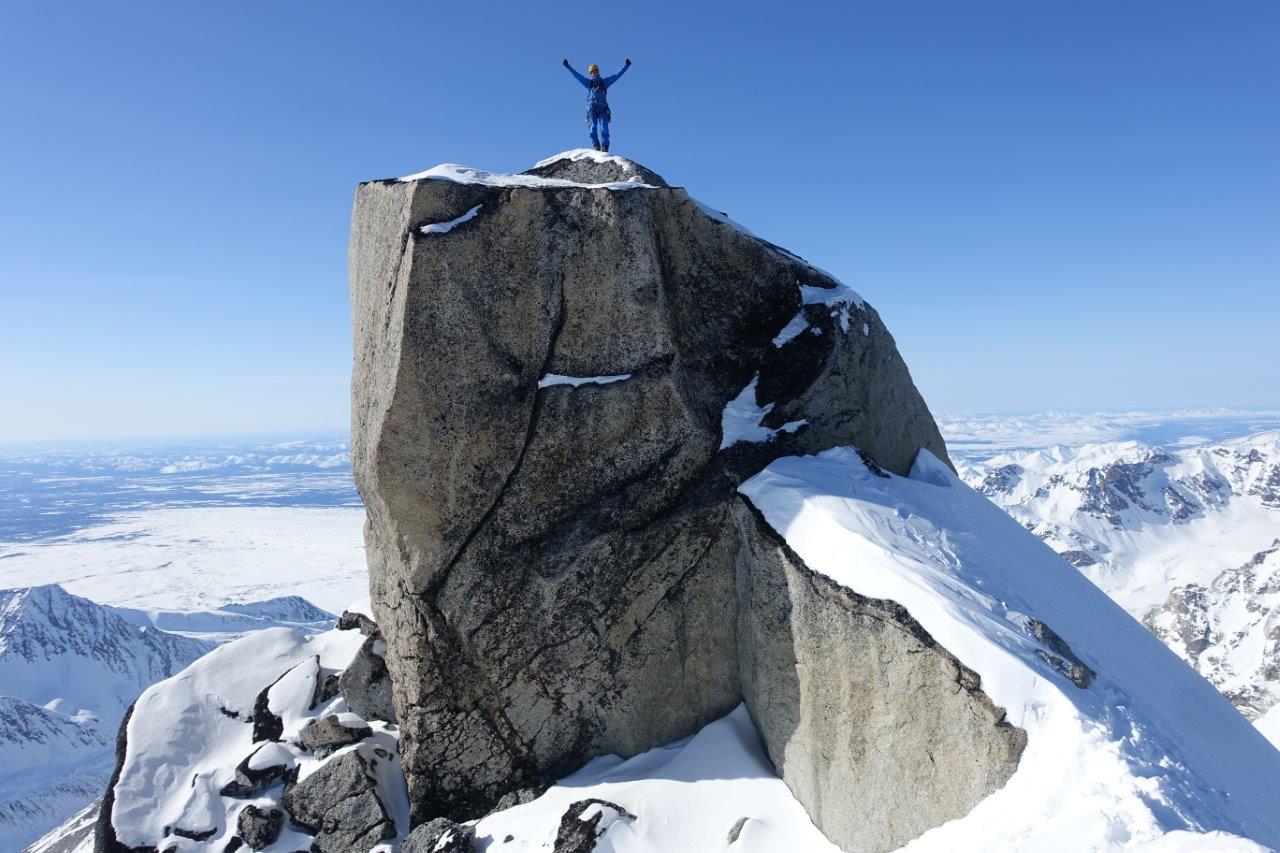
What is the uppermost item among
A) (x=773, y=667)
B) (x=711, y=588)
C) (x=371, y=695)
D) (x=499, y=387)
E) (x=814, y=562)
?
(x=499, y=387)

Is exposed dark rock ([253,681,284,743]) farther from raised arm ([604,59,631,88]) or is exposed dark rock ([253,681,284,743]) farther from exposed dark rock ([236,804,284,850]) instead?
raised arm ([604,59,631,88])

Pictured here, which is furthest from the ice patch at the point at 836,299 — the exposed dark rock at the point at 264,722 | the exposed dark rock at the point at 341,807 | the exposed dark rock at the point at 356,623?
the exposed dark rock at the point at 264,722

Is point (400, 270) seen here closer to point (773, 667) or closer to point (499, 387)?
point (499, 387)

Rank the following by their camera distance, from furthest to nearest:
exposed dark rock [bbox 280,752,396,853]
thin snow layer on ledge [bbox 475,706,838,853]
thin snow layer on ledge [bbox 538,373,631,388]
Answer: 1. exposed dark rock [bbox 280,752,396,853]
2. thin snow layer on ledge [bbox 538,373,631,388]
3. thin snow layer on ledge [bbox 475,706,838,853]

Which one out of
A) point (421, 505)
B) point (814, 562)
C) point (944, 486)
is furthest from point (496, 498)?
point (944, 486)

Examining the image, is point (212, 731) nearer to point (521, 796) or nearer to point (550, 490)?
point (521, 796)

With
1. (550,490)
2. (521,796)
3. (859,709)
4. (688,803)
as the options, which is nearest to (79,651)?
(521,796)

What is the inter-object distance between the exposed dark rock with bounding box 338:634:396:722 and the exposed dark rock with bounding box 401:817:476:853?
3594mm

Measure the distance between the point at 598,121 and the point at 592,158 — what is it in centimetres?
187

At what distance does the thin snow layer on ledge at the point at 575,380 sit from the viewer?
12562mm

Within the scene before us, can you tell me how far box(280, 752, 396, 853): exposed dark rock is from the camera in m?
13.1

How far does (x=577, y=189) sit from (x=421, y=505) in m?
6.89

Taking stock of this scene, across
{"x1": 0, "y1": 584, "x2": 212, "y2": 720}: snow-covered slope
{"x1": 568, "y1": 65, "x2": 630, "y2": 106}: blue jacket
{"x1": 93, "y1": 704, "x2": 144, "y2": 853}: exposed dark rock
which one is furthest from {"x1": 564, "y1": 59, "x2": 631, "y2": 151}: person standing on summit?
{"x1": 0, "y1": 584, "x2": 212, "y2": 720}: snow-covered slope

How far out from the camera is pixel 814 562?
10.7 meters
